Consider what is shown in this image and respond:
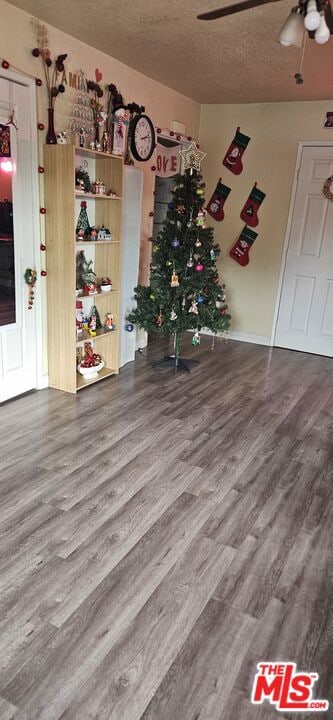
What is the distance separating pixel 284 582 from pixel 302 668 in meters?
0.39

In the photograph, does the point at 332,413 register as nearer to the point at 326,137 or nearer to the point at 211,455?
the point at 211,455

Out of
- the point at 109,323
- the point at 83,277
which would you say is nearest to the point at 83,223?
the point at 83,277

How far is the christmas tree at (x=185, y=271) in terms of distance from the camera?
4.16 meters

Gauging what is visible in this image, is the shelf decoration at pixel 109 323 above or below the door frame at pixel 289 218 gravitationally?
below

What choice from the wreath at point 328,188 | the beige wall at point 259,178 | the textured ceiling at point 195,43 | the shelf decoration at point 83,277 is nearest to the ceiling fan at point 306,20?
the textured ceiling at point 195,43

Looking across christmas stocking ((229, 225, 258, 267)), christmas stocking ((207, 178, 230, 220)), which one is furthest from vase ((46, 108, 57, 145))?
christmas stocking ((229, 225, 258, 267))

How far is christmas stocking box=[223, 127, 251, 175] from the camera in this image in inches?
211

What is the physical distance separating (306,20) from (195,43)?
1891 millimetres

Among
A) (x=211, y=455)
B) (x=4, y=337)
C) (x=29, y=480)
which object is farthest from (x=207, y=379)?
(x=29, y=480)

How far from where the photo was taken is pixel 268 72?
13.0 feet

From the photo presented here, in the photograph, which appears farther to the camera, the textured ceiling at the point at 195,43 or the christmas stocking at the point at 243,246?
the christmas stocking at the point at 243,246

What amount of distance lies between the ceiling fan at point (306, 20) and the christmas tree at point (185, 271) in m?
2.15

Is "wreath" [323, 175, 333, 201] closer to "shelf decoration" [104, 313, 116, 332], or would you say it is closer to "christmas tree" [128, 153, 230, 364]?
"christmas tree" [128, 153, 230, 364]

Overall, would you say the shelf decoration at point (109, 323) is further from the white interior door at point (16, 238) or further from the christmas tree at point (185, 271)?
the white interior door at point (16, 238)
